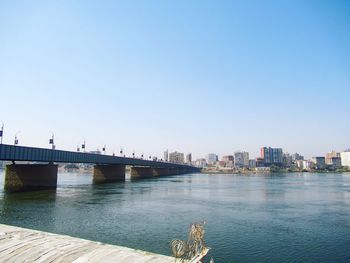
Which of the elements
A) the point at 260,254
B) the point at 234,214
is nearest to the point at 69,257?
the point at 260,254

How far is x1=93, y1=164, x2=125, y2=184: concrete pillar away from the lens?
149613mm

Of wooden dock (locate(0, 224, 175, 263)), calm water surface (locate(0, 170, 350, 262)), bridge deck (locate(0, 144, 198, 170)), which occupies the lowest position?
calm water surface (locate(0, 170, 350, 262))

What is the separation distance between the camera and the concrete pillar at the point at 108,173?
14961cm

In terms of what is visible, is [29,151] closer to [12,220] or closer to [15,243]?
[12,220]

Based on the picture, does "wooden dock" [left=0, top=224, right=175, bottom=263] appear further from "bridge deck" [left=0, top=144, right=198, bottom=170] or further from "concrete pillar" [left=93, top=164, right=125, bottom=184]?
"concrete pillar" [left=93, top=164, right=125, bottom=184]

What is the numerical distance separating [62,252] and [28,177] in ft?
270

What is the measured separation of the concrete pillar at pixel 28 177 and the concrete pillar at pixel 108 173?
55029 millimetres

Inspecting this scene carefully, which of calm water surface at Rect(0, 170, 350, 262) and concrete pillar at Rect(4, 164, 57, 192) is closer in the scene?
calm water surface at Rect(0, 170, 350, 262)

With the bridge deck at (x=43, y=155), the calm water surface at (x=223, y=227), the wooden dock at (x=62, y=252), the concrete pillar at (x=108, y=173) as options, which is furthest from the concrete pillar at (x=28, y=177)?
the wooden dock at (x=62, y=252)

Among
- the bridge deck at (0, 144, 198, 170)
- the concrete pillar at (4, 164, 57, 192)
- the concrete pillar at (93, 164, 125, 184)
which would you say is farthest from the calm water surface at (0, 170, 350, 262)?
the concrete pillar at (93, 164, 125, 184)

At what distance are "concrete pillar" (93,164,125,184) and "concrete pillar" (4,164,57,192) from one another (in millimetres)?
55029

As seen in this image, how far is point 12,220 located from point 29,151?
154 ft

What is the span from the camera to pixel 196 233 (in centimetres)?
1598

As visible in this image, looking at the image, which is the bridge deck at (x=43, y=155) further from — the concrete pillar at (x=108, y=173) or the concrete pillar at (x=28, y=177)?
the concrete pillar at (x=108, y=173)
